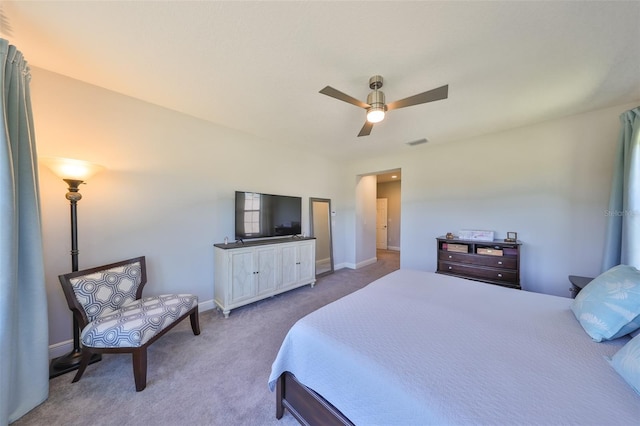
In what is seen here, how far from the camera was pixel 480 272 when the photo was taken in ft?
10.3

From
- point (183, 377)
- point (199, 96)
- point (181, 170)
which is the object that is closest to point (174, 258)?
point (181, 170)

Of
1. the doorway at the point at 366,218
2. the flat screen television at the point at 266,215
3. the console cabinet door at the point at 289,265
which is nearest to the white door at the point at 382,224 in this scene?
the doorway at the point at 366,218

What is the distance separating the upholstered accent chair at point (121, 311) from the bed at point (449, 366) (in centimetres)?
117

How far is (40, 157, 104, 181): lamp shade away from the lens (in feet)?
5.64

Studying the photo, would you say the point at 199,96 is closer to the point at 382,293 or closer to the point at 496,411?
the point at 382,293

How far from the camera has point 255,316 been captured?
276cm

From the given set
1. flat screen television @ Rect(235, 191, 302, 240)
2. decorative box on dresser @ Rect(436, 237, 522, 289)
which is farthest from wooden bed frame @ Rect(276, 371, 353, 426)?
decorative box on dresser @ Rect(436, 237, 522, 289)

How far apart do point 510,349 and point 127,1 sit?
304 centimetres

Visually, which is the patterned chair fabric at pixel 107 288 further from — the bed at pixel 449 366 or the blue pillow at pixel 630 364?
the blue pillow at pixel 630 364

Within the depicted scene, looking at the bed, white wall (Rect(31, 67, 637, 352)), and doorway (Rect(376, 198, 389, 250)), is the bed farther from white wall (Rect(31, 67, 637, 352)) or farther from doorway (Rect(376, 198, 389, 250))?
doorway (Rect(376, 198, 389, 250))

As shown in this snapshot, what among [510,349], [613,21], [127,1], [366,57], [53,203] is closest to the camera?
[510,349]

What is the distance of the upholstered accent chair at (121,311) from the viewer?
1620 millimetres

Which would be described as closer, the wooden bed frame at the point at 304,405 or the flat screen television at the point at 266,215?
the wooden bed frame at the point at 304,405

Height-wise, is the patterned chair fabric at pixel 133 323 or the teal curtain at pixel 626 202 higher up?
the teal curtain at pixel 626 202
